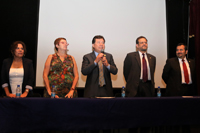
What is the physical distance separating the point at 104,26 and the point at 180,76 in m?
1.98

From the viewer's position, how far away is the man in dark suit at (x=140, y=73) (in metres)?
3.44

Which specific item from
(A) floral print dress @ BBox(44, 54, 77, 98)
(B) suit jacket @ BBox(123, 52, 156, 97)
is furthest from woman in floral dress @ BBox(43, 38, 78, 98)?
(B) suit jacket @ BBox(123, 52, 156, 97)

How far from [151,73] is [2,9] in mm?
3210

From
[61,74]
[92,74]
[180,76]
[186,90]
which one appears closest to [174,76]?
[180,76]

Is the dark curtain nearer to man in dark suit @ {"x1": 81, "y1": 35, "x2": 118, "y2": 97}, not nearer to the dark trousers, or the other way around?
the dark trousers

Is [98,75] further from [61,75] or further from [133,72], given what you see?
[133,72]

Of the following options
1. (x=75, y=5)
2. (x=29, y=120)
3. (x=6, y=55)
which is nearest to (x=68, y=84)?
(x=29, y=120)

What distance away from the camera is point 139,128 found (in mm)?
2514

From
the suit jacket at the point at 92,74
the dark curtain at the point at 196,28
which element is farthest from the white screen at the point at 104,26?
the suit jacket at the point at 92,74

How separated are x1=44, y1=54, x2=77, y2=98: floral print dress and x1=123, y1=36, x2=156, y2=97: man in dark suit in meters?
0.91

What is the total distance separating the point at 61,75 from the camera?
10.6ft

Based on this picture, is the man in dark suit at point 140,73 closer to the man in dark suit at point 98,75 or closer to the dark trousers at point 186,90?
the man in dark suit at point 98,75

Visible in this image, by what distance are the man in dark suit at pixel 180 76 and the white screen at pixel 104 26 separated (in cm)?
117

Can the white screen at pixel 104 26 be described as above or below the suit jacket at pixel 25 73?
above
